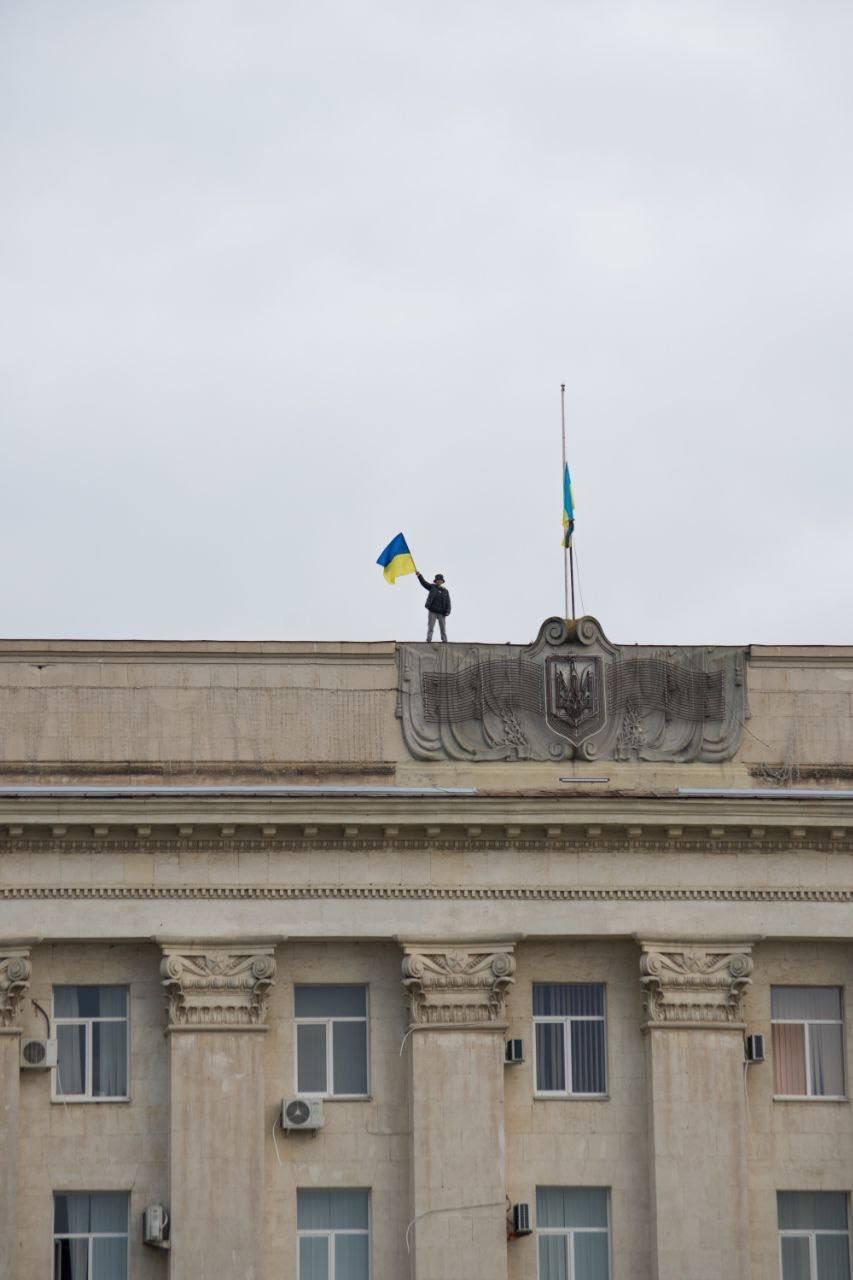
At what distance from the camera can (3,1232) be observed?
39.0 m

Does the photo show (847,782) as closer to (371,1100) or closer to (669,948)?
(669,948)

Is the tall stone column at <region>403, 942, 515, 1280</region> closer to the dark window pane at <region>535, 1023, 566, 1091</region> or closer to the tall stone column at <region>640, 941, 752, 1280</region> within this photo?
the dark window pane at <region>535, 1023, 566, 1091</region>

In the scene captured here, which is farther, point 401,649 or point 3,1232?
point 401,649

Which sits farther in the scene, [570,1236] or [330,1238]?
[570,1236]

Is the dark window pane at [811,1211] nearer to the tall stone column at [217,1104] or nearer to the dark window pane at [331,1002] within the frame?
the dark window pane at [331,1002]

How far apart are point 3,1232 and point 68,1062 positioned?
2.28 metres

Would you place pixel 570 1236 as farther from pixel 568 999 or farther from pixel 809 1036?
pixel 809 1036

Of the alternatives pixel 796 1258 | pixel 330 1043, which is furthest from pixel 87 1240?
pixel 796 1258

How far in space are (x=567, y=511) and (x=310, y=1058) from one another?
7972mm

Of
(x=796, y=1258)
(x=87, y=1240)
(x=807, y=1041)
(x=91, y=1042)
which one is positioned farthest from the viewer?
(x=807, y=1041)

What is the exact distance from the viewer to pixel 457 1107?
3988cm

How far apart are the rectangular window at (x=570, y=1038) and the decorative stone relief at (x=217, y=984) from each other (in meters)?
3.41

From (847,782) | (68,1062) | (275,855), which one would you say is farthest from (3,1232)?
(847,782)

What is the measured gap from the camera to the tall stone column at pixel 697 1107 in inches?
1563
